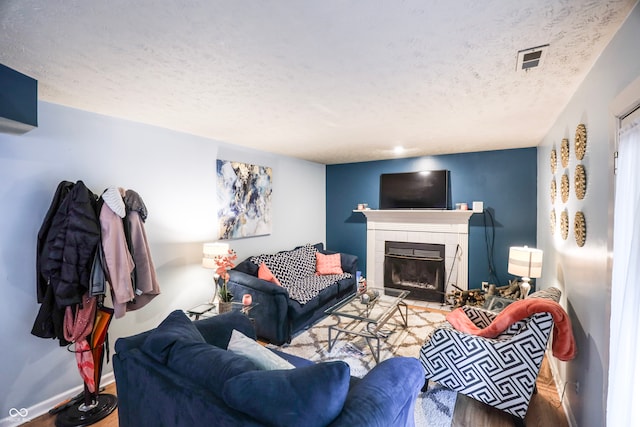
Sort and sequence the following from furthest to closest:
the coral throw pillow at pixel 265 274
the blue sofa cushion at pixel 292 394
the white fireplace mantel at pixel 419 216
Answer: the white fireplace mantel at pixel 419 216
the coral throw pillow at pixel 265 274
the blue sofa cushion at pixel 292 394

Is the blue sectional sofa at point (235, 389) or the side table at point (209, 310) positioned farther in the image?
the side table at point (209, 310)

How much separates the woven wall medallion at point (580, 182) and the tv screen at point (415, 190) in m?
2.69

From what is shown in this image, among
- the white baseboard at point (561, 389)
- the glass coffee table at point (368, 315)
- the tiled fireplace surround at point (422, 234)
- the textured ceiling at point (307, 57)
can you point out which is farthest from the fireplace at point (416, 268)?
the textured ceiling at point (307, 57)

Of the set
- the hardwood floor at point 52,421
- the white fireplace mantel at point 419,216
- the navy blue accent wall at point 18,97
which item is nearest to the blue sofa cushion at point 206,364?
the hardwood floor at point 52,421

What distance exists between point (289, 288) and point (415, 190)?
104 inches

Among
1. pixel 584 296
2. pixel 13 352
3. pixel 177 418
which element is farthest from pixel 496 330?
pixel 13 352

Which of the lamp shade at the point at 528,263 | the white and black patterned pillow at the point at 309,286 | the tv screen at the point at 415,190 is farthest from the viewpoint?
the tv screen at the point at 415,190

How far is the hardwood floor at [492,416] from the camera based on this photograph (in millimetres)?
2139

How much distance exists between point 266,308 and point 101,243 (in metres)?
1.72

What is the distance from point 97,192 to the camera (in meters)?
2.61

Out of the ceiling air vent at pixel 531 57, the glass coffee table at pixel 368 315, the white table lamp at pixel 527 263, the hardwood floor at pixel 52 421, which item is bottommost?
the hardwood floor at pixel 52 421

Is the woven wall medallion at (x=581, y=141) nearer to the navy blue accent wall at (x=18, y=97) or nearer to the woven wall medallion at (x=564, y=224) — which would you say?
the woven wall medallion at (x=564, y=224)

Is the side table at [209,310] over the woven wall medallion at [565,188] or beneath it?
beneath

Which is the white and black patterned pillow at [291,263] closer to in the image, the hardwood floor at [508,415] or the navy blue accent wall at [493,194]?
the navy blue accent wall at [493,194]
